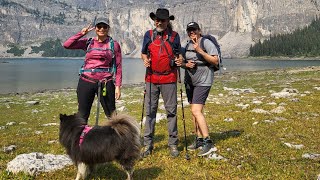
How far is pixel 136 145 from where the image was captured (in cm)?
689

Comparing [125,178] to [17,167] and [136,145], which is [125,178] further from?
[17,167]

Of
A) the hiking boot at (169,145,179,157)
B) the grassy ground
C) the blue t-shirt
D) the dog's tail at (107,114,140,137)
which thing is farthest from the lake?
the dog's tail at (107,114,140,137)

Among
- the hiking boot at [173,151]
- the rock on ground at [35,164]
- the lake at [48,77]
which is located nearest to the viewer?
the rock on ground at [35,164]

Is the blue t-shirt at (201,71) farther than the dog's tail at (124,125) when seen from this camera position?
Yes

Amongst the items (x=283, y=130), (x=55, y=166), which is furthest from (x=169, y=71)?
(x=283, y=130)

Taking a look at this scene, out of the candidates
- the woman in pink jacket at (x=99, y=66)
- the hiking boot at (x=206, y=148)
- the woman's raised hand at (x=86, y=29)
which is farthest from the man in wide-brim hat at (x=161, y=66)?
the woman's raised hand at (x=86, y=29)

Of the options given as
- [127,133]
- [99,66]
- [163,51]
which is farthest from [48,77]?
[127,133]

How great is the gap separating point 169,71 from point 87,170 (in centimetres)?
351

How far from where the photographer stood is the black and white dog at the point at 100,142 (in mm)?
6512

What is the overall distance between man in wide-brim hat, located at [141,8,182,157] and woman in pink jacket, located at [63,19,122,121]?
2.92 ft

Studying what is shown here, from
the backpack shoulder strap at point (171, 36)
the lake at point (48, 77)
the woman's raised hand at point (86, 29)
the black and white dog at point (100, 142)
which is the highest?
the woman's raised hand at point (86, 29)

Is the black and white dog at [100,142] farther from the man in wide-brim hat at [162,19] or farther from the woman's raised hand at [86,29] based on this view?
the man in wide-brim hat at [162,19]

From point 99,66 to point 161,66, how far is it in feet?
5.36

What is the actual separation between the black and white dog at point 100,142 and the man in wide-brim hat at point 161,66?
2.45 metres
